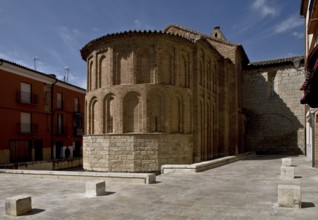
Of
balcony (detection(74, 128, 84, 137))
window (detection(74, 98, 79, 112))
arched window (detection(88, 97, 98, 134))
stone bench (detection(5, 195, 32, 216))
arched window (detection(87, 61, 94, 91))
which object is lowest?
stone bench (detection(5, 195, 32, 216))

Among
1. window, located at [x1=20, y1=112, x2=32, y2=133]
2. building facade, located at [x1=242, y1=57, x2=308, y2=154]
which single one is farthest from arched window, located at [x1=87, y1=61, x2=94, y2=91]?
building facade, located at [x1=242, y1=57, x2=308, y2=154]

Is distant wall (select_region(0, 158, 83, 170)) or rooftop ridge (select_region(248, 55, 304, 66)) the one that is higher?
rooftop ridge (select_region(248, 55, 304, 66))

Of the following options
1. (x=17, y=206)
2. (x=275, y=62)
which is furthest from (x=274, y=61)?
(x=17, y=206)

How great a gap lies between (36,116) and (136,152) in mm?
11945

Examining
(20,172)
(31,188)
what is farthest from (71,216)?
(20,172)

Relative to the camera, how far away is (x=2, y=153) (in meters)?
19.6

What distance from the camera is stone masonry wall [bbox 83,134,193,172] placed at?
15.5 meters

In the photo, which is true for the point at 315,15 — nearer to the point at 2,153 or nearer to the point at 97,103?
the point at 97,103

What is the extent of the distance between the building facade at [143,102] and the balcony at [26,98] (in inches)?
262

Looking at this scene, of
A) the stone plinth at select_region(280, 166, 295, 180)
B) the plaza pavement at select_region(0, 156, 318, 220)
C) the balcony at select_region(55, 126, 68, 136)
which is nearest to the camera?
the plaza pavement at select_region(0, 156, 318, 220)

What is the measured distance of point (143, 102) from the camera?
52.1ft

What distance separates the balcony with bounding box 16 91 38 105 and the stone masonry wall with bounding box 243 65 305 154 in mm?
18648

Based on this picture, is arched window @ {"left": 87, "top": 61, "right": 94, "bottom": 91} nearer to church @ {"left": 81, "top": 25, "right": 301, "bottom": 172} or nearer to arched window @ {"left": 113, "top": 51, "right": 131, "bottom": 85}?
church @ {"left": 81, "top": 25, "right": 301, "bottom": 172}

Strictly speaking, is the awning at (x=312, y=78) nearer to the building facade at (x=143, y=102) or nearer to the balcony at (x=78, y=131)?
the building facade at (x=143, y=102)
